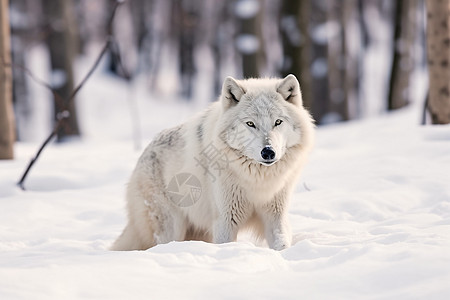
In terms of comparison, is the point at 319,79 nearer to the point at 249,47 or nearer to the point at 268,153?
the point at 249,47

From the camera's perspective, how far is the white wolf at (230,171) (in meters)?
4.68

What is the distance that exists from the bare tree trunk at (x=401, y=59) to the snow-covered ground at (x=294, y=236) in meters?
3.94

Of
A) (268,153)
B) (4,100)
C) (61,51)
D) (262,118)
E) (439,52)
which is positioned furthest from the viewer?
(61,51)

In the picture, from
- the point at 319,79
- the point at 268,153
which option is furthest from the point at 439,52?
the point at 319,79

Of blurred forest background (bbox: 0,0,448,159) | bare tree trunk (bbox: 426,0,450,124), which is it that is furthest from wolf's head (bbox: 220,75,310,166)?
bare tree trunk (bbox: 426,0,450,124)

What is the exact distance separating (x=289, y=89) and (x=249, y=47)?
8.59 metres

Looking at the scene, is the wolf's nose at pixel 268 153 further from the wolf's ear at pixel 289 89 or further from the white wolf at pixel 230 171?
the wolf's ear at pixel 289 89

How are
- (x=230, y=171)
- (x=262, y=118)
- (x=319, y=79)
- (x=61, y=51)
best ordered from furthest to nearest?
(x=319, y=79), (x=61, y=51), (x=230, y=171), (x=262, y=118)

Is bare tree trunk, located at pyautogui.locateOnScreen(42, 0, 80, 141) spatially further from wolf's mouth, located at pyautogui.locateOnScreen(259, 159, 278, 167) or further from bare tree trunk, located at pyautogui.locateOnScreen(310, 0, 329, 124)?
wolf's mouth, located at pyautogui.locateOnScreen(259, 159, 278, 167)

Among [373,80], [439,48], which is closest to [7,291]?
[439,48]

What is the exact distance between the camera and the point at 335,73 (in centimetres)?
2439

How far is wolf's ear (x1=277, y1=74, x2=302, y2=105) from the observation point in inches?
192

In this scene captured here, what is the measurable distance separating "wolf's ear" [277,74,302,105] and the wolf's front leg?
2.74 feet

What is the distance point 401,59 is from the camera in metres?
14.5
